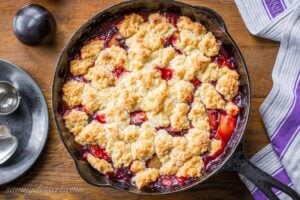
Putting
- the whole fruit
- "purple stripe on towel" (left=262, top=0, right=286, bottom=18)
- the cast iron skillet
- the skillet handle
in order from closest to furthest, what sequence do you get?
the skillet handle < the cast iron skillet < the whole fruit < "purple stripe on towel" (left=262, top=0, right=286, bottom=18)

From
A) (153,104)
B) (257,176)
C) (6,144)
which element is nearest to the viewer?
(257,176)

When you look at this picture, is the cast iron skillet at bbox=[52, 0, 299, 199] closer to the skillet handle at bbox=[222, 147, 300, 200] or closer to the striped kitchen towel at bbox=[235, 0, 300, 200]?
the skillet handle at bbox=[222, 147, 300, 200]

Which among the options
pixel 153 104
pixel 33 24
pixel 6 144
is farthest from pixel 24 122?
pixel 153 104

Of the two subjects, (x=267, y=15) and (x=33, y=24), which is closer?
(x=33, y=24)

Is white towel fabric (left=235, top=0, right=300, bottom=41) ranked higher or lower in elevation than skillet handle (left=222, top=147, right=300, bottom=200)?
higher

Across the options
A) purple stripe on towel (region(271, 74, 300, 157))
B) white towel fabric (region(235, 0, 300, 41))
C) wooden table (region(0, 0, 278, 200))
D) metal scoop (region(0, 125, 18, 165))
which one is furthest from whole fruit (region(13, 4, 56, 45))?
purple stripe on towel (region(271, 74, 300, 157))

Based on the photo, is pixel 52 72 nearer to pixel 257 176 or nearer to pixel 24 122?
pixel 24 122

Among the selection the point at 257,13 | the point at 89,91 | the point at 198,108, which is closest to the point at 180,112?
the point at 198,108
